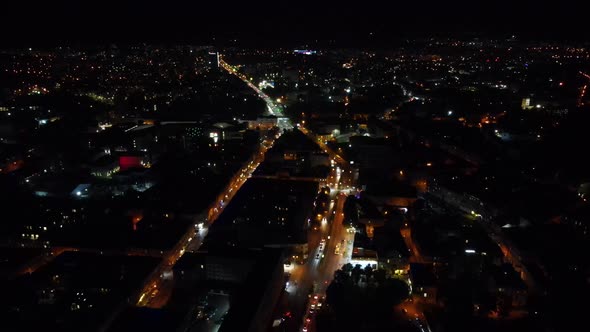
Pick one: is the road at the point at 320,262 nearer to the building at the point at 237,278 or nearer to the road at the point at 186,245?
the building at the point at 237,278

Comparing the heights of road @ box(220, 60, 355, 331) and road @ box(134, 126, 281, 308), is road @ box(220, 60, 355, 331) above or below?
above

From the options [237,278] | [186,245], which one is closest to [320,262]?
[237,278]

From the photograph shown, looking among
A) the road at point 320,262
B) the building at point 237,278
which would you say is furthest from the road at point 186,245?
the road at point 320,262

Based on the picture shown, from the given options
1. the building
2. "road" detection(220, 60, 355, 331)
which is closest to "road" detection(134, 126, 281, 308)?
the building

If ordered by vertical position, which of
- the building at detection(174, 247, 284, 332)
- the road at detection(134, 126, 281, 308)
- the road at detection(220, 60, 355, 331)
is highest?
the building at detection(174, 247, 284, 332)

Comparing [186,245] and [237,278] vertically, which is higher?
[237,278]

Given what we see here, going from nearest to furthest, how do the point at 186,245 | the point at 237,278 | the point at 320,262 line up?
the point at 237,278
the point at 320,262
the point at 186,245

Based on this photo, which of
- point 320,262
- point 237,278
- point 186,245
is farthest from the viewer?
point 186,245

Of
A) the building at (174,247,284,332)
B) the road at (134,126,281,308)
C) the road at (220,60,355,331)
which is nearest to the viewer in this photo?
the building at (174,247,284,332)

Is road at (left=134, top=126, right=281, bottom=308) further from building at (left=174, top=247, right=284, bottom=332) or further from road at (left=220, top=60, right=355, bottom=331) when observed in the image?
road at (left=220, top=60, right=355, bottom=331)

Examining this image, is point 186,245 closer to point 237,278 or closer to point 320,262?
point 237,278

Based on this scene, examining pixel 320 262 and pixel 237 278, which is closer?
pixel 237 278
